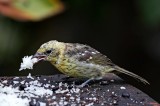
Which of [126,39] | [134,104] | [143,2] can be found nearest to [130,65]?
[126,39]

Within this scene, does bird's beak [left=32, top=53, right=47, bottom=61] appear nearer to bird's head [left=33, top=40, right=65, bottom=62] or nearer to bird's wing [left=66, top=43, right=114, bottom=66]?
bird's head [left=33, top=40, right=65, bottom=62]

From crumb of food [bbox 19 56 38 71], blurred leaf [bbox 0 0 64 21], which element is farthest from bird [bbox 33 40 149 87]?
blurred leaf [bbox 0 0 64 21]

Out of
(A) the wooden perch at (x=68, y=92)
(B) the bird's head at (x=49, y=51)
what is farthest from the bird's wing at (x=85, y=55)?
(A) the wooden perch at (x=68, y=92)

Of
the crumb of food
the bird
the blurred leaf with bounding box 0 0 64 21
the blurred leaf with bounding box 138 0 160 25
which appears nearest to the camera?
the crumb of food

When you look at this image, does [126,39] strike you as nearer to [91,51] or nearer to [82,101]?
[91,51]

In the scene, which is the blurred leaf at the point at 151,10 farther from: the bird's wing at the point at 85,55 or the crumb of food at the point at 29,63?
the crumb of food at the point at 29,63

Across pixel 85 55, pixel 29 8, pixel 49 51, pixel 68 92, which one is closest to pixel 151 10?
pixel 29 8
